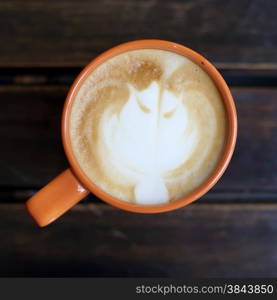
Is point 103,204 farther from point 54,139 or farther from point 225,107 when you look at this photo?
point 225,107

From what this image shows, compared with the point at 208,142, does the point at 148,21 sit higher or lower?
higher

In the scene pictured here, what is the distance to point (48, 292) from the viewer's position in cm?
76

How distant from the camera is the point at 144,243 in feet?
2.44

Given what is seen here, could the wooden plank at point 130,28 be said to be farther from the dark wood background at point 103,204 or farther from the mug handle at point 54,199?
the mug handle at point 54,199

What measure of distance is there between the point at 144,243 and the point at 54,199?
0.21m

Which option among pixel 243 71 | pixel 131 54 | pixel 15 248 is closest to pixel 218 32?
pixel 243 71

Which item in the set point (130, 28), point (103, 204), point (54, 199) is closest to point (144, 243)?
point (103, 204)

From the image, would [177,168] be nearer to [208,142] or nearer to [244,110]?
[208,142]

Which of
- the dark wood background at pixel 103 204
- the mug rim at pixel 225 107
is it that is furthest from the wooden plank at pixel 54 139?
the mug rim at pixel 225 107

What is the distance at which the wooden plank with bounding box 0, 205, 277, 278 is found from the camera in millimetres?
742

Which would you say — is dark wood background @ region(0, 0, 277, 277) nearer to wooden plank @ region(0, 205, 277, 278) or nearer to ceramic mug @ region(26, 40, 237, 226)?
wooden plank @ region(0, 205, 277, 278)

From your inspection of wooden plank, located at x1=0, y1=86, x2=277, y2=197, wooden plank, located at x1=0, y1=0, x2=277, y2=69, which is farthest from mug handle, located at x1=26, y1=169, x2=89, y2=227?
wooden plank, located at x1=0, y1=0, x2=277, y2=69

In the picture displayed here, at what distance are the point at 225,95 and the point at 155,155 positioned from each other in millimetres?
144

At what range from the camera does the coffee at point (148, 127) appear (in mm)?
648
